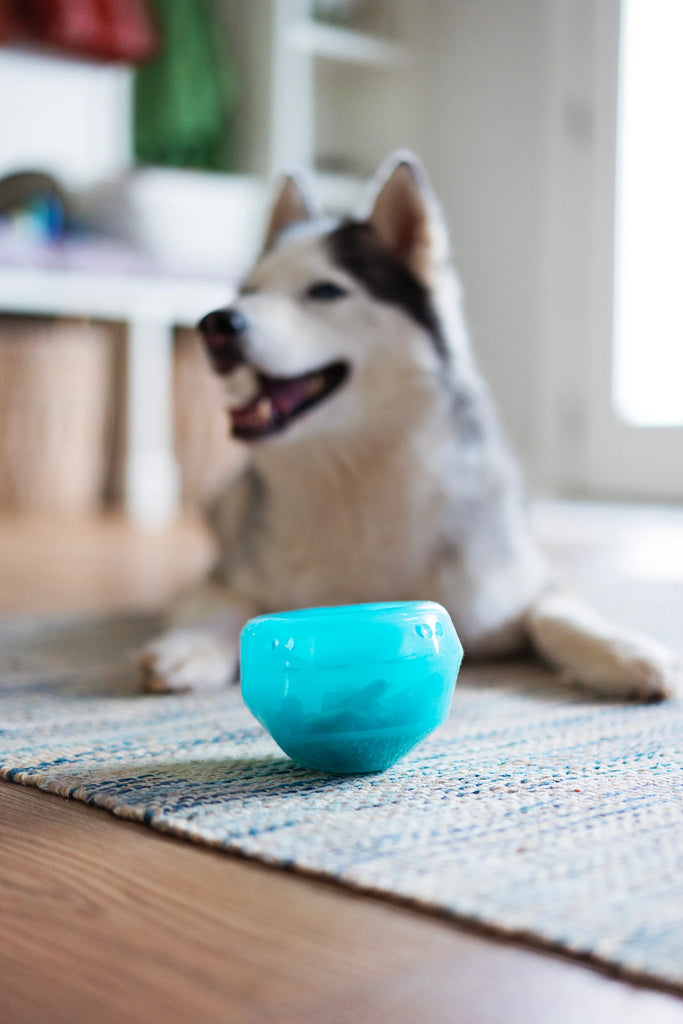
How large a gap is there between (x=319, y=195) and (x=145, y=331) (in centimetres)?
88

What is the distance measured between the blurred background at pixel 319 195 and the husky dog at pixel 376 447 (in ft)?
7.35

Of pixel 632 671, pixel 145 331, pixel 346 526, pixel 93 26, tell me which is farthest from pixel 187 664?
pixel 93 26

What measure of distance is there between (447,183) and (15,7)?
1.67 m

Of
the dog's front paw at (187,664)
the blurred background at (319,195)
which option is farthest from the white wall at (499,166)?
the dog's front paw at (187,664)

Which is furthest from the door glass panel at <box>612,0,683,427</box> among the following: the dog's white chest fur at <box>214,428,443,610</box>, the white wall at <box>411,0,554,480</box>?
the dog's white chest fur at <box>214,428,443,610</box>

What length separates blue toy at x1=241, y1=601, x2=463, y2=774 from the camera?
80 centimetres

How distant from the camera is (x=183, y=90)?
413 centimetres

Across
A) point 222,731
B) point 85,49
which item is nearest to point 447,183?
point 85,49

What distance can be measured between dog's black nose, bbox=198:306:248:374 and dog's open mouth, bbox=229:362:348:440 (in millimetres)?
60

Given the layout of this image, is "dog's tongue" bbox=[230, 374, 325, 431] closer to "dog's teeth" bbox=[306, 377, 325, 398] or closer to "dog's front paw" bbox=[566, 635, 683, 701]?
"dog's teeth" bbox=[306, 377, 325, 398]

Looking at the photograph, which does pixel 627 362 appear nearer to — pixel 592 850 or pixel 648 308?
pixel 648 308

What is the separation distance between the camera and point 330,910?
61 centimetres

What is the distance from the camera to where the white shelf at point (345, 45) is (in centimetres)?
423

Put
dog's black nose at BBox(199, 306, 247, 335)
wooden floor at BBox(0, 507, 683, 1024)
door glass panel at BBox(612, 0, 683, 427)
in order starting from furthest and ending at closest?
door glass panel at BBox(612, 0, 683, 427)
dog's black nose at BBox(199, 306, 247, 335)
wooden floor at BBox(0, 507, 683, 1024)
